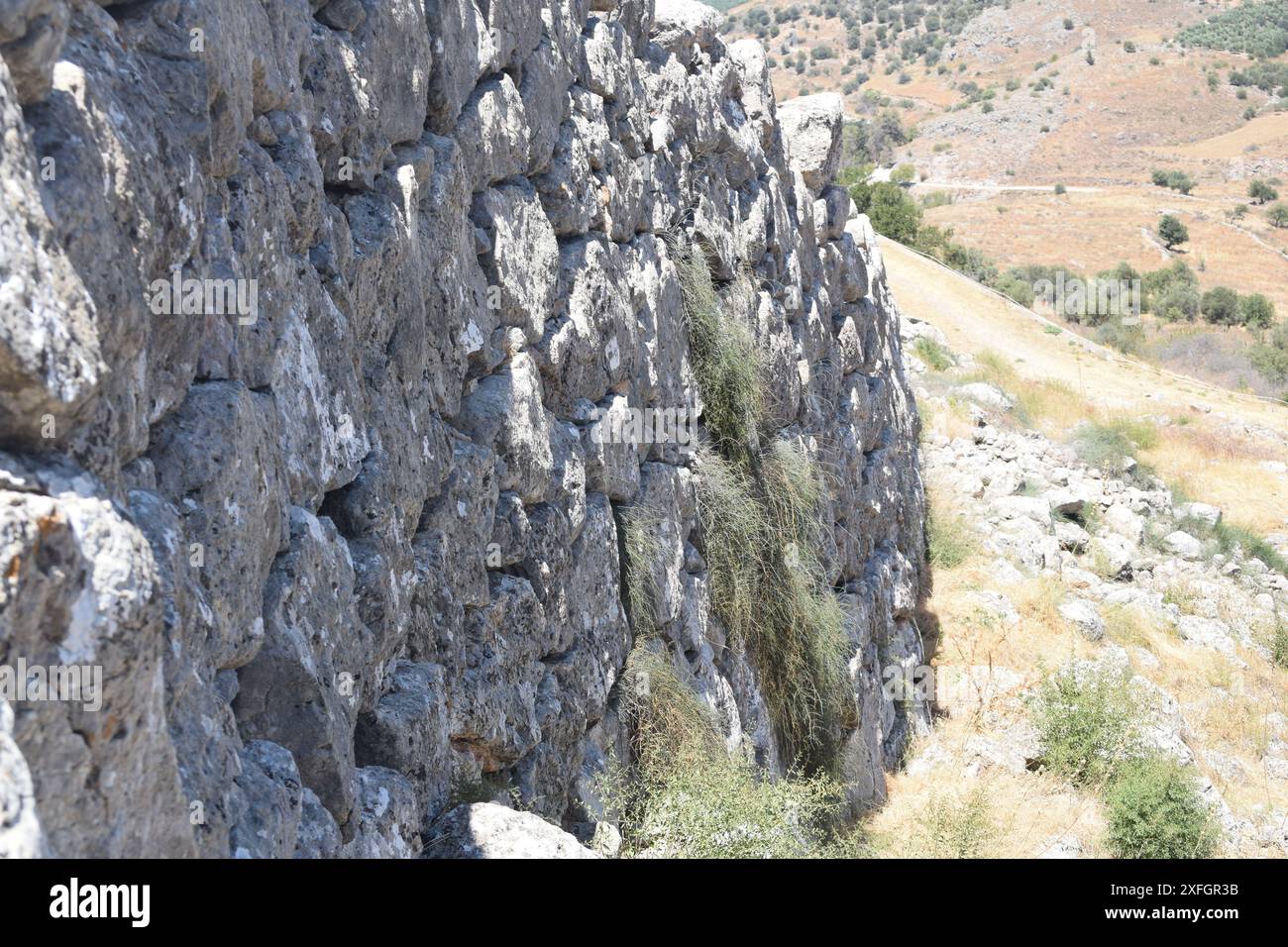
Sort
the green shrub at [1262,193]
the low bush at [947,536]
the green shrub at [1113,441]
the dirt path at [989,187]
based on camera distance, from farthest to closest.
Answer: the dirt path at [989,187] < the green shrub at [1262,193] < the green shrub at [1113,441] < the low bush at [947,536]

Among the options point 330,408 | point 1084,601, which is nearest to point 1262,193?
point 1084,601

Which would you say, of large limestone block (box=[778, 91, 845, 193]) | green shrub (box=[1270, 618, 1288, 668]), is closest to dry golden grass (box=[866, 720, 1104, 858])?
large limestone block (box=[778, 91, 845, 193])

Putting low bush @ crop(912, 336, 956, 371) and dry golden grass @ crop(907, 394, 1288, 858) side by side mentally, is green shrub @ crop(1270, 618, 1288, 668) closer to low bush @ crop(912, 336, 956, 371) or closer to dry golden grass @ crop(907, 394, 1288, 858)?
dry golden grass @ crop(907, 394, 1288, 858)

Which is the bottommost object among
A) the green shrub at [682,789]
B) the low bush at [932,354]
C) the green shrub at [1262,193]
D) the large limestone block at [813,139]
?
the green shrub at [682,789]

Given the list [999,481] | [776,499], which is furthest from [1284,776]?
[776,499]

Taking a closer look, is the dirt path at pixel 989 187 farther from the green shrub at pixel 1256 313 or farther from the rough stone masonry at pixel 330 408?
the rough stone masonry at pixel 330 408

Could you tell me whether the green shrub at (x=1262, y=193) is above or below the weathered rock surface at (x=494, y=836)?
above

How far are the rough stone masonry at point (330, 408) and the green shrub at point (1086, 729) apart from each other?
402 centimetres

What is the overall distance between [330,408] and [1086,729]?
7.92m

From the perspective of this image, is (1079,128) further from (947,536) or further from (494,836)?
(494,836)

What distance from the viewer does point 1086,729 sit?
9.25 m

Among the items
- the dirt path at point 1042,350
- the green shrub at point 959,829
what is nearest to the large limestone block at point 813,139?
the green shrub at point 959,829

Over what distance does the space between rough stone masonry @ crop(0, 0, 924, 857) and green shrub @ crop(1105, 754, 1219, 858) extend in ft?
11.1

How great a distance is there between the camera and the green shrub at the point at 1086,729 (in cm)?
914
